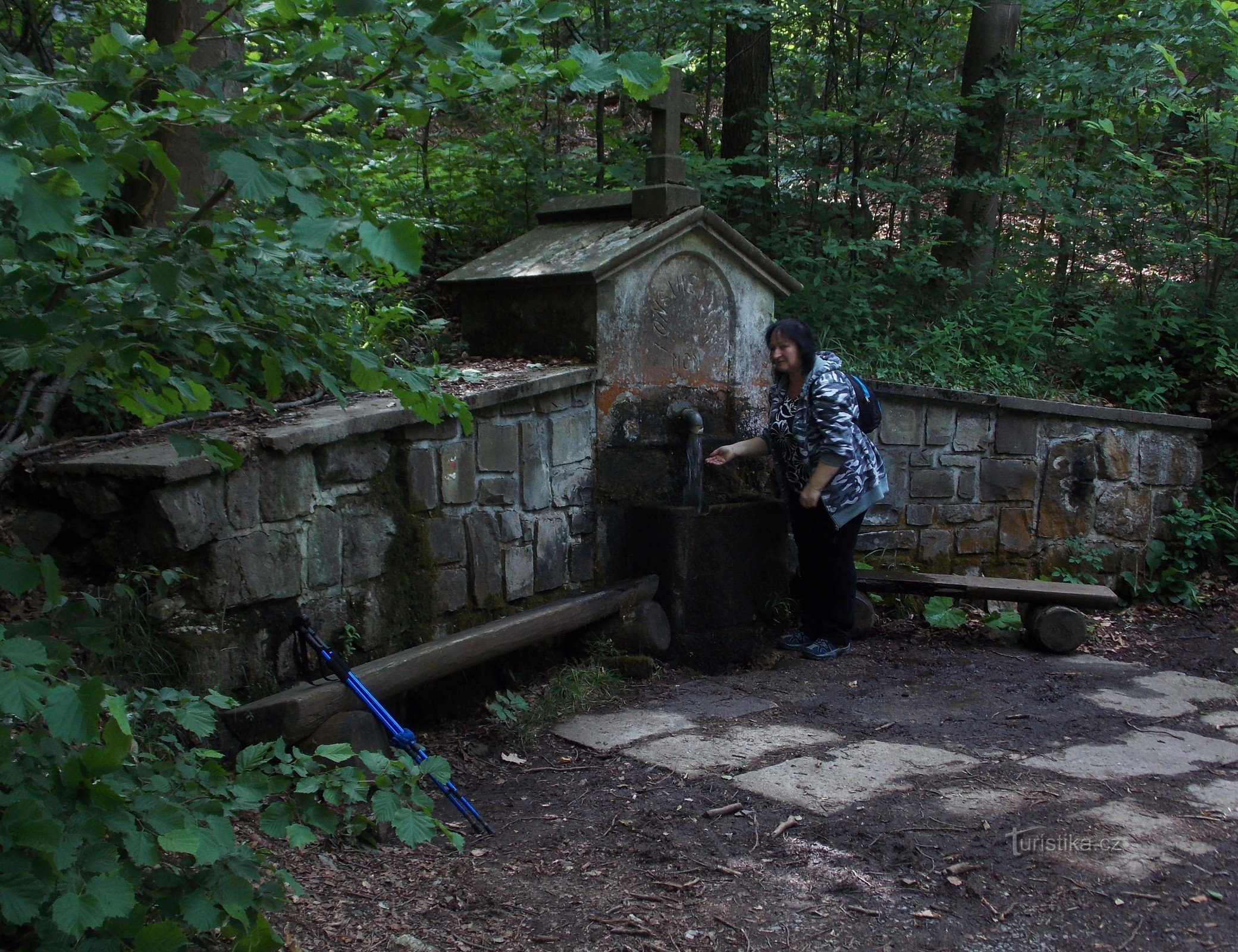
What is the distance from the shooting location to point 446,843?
2.89m

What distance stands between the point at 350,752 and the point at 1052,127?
7307 millimetres

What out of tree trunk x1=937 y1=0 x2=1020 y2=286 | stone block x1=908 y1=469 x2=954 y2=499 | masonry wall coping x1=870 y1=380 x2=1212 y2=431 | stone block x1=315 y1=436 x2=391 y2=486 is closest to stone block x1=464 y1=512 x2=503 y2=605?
stone block x1=315 y1=436 x2=391 y2=486

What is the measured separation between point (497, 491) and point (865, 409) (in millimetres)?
1851

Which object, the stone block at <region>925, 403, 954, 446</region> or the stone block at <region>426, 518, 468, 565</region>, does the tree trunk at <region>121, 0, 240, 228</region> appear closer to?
the stone block at <region>426, 518, 468, 565</region>

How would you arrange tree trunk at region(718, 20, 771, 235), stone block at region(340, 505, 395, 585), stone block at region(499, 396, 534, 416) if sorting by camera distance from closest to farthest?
stone block at region(340, 505, 395, 585)
stone block at region(499, 396, 534, 416)
tree trunk at region(718, 20, 771, 235)

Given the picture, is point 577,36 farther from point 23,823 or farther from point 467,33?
point 23,823

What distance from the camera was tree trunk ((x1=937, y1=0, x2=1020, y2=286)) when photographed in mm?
7781

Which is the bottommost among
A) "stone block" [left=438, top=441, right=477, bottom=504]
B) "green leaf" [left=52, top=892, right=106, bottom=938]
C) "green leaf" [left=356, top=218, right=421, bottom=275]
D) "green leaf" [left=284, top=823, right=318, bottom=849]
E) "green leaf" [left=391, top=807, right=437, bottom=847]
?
"green leaf" [left=391, top=807, right=437, bottom=847]

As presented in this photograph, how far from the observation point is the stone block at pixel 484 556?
404 cm

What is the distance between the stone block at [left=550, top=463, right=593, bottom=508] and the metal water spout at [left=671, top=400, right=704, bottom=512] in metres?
0.50

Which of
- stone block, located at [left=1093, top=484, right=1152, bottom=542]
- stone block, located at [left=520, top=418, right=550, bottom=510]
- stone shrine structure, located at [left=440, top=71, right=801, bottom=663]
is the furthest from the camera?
stone block, located at [left=1093, top=484, right=1152, bottom=542]

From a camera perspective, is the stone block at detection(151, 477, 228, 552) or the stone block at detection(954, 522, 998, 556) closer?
the stone block at detection(151, 477, 228, 552)

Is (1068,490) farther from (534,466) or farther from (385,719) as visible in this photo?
(385,719)

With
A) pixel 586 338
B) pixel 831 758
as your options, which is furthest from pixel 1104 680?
pixel 586 338
